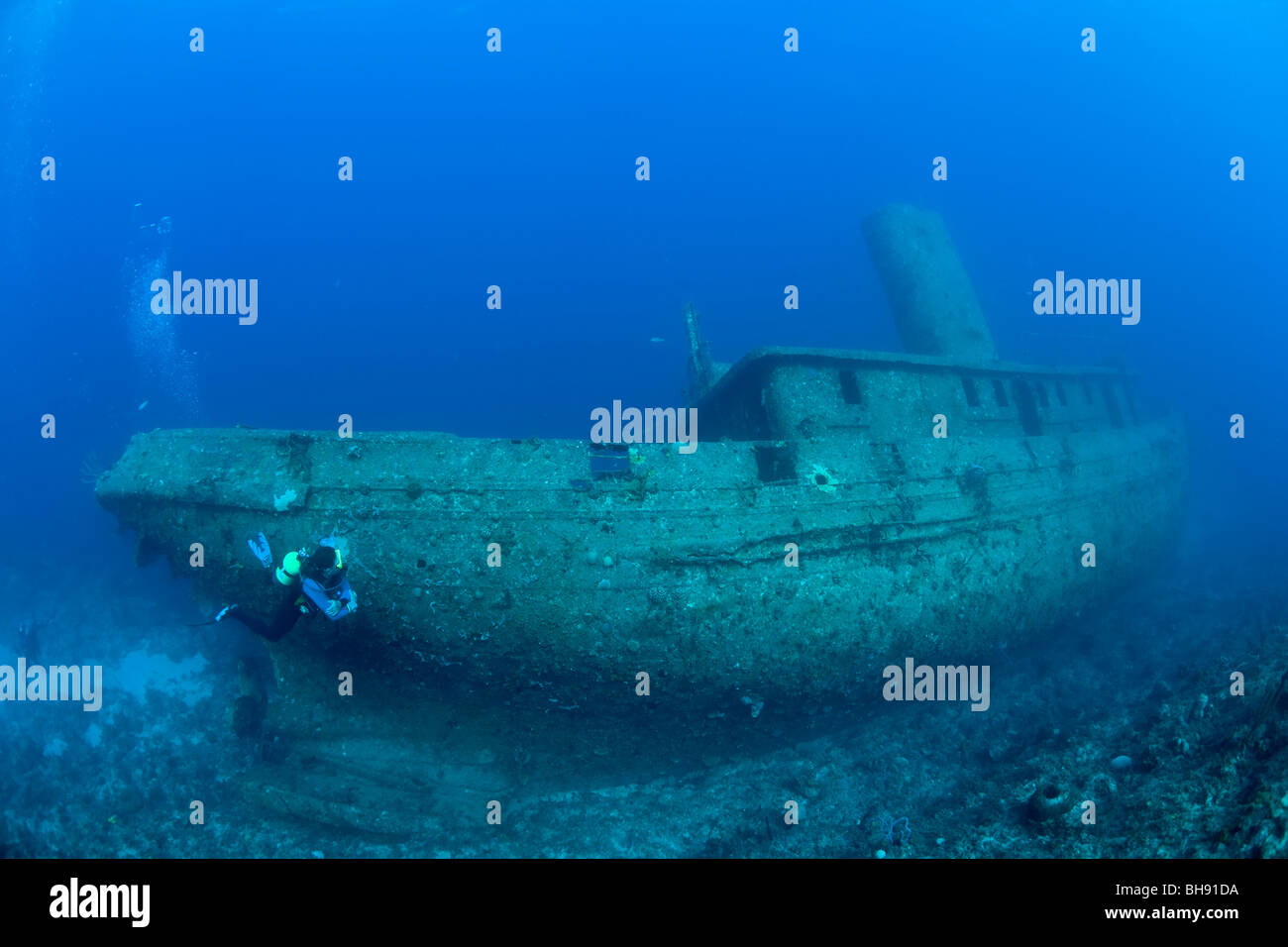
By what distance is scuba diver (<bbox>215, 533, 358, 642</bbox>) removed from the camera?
5332 mm

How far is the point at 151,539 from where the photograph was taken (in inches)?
262

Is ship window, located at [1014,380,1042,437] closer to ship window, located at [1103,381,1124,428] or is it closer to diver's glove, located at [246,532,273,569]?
ship window, located at [1103,381,1124,428]

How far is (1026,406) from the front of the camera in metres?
10.3

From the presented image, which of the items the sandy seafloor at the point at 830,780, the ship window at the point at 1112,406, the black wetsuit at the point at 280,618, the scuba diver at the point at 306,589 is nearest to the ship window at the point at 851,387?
the sandy seafloor at the point at 830,780

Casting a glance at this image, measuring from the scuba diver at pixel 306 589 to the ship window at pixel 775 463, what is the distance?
4.73 meters

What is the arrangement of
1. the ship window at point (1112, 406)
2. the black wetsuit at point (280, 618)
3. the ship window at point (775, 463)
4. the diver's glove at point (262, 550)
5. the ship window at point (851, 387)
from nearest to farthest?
the black wetsuit at point (280, 618) → the diver's glove at point (262, 550) → the ship window at point (775, 463) → the ship window at point (851, 387) → the ship window at point (1112, 406)

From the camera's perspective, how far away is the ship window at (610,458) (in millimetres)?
6359

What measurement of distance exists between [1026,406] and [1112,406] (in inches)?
170

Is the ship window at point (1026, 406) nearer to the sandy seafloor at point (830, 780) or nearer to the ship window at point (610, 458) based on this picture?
the sandy seafloor at point (830, 780)

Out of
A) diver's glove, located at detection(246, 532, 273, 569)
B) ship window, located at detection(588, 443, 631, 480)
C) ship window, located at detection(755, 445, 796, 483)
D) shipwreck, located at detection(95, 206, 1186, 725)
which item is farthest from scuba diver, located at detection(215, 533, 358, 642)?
ship window, located at detection(755, 445, 796, 483)

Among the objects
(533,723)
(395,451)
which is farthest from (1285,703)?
(395,451)

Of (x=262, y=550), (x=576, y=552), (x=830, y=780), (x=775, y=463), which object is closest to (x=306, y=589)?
(x=262, y=550)
